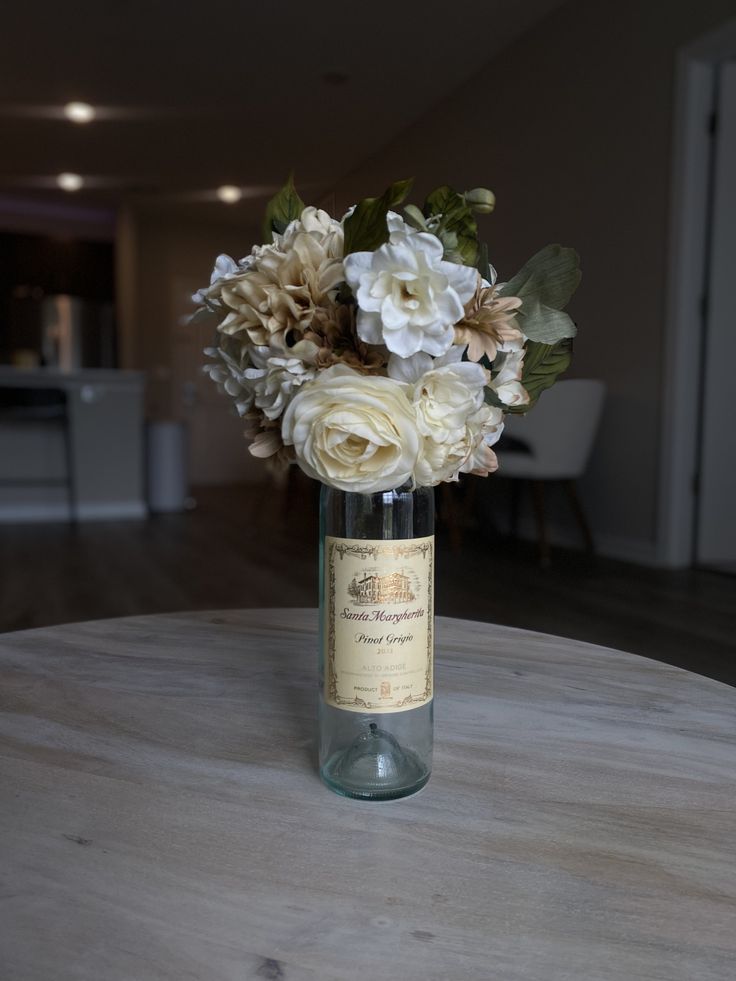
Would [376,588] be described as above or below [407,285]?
below

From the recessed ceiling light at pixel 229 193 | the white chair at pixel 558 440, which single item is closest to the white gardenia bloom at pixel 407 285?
the white chair at pixel 558 440

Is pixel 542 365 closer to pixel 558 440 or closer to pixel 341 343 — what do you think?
pixel 341 343

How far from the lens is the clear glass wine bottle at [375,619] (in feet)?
1.59

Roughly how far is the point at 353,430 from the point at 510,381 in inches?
5.1

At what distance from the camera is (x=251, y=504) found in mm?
6355

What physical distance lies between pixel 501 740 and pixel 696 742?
14cm

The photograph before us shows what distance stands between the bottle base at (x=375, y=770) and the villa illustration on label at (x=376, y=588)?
10 cm

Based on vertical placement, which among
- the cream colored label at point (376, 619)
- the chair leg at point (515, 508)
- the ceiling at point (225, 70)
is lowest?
the chair leg at point (515, 508)

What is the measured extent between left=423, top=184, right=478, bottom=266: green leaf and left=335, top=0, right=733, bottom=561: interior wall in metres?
3.05

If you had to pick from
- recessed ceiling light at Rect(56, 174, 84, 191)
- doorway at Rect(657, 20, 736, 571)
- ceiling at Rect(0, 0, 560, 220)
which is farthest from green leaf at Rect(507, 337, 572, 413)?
recessed ceiling light at Rect(56, 174, 84, 191)

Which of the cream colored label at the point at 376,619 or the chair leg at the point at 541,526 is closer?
the cream colored label at the point at 376,619

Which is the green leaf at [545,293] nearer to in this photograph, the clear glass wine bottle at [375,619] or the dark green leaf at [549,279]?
the dark green leaf at [549,279]

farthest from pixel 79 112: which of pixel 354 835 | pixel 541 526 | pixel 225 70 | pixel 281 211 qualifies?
pixel 354 835

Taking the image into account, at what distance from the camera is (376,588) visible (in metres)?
0.48
